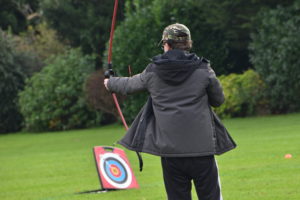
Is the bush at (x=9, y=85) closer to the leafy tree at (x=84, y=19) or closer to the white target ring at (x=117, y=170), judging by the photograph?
the leafy tree at (x=84, y=19)

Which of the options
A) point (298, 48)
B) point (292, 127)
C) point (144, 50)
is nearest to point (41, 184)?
point (292, 127)

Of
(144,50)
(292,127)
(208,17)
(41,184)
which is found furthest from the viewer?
(208,17)

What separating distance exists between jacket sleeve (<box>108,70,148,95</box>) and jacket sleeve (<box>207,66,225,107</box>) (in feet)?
1.78

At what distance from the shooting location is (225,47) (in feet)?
98.6

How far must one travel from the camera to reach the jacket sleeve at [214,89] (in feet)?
21.1

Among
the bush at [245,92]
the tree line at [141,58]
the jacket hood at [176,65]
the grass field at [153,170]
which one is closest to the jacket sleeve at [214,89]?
the jacket hood at [176,65]

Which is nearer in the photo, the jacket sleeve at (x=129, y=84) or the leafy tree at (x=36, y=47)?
the jacket sleeve at (x=129, y=84)

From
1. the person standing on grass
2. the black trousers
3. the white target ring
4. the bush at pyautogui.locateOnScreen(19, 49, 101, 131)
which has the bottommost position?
the bush at pyautogui.locateOnScreen(19, 49, 101, 131)

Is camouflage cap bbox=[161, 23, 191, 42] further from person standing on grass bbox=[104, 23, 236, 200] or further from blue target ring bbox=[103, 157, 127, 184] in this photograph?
blue target ring bbox=[103, 157, 127, 184]

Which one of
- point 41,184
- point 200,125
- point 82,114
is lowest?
point 82,114

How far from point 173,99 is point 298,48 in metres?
23.6

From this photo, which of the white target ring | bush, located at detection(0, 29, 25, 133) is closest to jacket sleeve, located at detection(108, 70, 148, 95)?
the white target ring

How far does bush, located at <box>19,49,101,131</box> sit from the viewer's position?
119 ft

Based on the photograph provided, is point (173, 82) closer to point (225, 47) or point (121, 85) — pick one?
point (121, 85)
